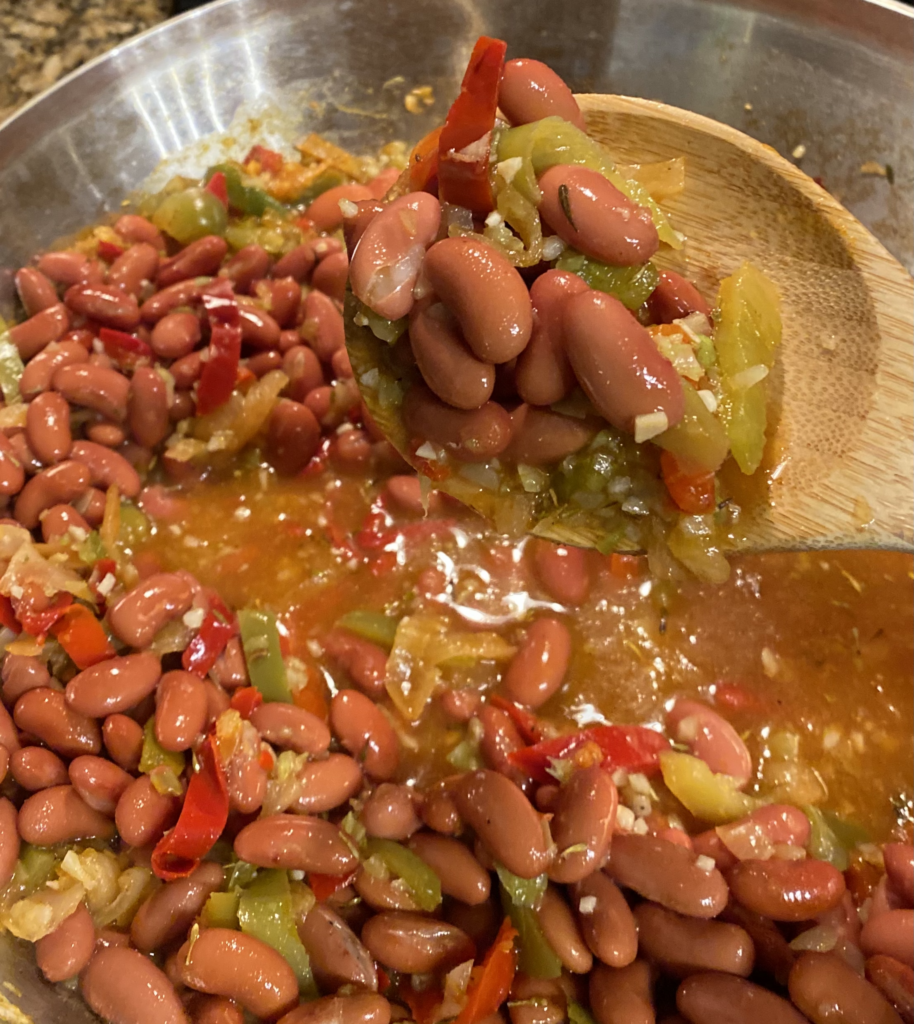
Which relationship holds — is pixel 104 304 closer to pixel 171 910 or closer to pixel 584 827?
pixel 171 910

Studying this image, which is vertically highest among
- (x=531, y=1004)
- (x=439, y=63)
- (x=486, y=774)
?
(x=439, y=63)

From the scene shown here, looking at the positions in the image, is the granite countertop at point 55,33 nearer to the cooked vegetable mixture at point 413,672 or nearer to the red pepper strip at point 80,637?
the cooked vegetable mixture at point 413,672

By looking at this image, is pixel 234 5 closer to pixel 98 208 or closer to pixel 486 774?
pixel 98 208

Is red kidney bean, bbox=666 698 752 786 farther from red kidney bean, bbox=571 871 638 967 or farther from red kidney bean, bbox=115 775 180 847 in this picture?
red kidney bean, bbox=115 775 180 847

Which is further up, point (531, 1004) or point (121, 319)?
point (121, 319)

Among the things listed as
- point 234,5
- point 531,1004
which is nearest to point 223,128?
point 234,5

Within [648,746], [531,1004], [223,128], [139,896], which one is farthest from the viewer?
[223,128]

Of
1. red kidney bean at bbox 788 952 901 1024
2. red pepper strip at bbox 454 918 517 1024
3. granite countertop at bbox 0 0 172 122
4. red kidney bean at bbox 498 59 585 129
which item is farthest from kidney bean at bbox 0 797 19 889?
granite countertop at bbox 0 0 172 122

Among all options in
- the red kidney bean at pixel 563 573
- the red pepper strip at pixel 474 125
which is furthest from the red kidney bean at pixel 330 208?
the red kidney bean at pixel 563 573
